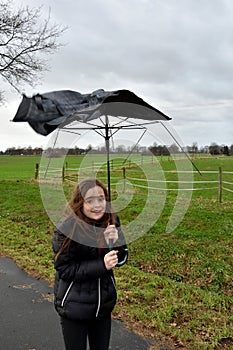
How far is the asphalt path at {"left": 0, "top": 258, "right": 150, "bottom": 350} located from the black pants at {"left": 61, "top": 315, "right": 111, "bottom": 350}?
0.89 metres

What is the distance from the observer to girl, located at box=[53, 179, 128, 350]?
2.25 meters

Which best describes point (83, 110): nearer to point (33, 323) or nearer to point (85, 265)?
point (85, 265)

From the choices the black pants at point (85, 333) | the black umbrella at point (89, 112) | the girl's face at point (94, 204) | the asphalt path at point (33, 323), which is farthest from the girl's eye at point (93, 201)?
the asphalt path at point (33, 323)

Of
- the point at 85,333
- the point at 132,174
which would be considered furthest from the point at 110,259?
the point at 132,174

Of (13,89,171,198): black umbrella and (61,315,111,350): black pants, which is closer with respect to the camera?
(61,315,111,350): black pants

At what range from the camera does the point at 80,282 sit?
2.28 meters

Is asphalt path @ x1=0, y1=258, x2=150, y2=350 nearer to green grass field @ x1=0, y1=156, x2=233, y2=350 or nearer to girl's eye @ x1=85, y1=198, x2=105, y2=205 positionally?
green grass field @ x1=0, y1=156, x2=233, y2=350

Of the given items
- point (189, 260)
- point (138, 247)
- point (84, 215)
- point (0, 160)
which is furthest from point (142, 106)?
point (0, 160)

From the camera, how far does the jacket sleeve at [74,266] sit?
7.34 feet

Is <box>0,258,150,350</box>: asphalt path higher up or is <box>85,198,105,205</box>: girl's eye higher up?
<box>85,198,105,205</box>: girl's eye

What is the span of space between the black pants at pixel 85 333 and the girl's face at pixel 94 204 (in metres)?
0.75

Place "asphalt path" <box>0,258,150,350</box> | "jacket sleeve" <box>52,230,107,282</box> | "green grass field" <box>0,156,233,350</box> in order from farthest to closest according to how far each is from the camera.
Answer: "green grass field" <box>0,156,233,350</box> < "asphalt path" <box>0,258,150,350</box> < "jacket sleeve" <box>52,230,107,282</box>

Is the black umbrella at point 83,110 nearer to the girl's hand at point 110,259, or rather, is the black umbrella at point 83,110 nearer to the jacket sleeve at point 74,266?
the jacket sleeve at point 74,266

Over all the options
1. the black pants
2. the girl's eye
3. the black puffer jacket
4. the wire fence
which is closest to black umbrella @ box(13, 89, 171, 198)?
the wire fence
